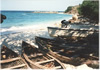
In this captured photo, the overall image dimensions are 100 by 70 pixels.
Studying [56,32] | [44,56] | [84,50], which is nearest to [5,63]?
[44,56]

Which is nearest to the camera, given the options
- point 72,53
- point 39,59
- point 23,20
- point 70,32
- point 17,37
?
point 39,59

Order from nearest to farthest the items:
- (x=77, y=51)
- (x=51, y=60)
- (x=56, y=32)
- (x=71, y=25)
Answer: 1. (x=51, y=60)
2. (x=77, y=51)
3. (x=56, y=32)
4. (x=71, y=25)

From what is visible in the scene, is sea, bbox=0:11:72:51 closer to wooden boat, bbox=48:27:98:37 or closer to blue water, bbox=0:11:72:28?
blue water, bbox=0:11:72:28

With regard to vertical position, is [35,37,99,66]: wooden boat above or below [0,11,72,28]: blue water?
below

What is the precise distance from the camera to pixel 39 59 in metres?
7.65

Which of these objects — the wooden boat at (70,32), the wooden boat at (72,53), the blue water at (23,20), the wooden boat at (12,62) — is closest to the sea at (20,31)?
the blue water at (23,20)

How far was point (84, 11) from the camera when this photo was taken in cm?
1716

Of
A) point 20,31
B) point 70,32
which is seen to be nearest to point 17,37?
point 20,31

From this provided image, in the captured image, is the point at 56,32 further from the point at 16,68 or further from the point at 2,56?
the point at 16,68

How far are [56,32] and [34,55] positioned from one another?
6015mm

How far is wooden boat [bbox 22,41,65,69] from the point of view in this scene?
20.3 feet

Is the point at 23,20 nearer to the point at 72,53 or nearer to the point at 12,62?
the point at 72,53

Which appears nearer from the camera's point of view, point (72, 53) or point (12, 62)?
point (12, 62)

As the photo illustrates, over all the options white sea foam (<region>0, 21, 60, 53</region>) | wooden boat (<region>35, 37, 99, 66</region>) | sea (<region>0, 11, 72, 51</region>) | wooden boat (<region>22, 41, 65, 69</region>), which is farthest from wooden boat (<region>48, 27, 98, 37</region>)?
wooden boat (<region>22, 41, 65, 69</region>)
